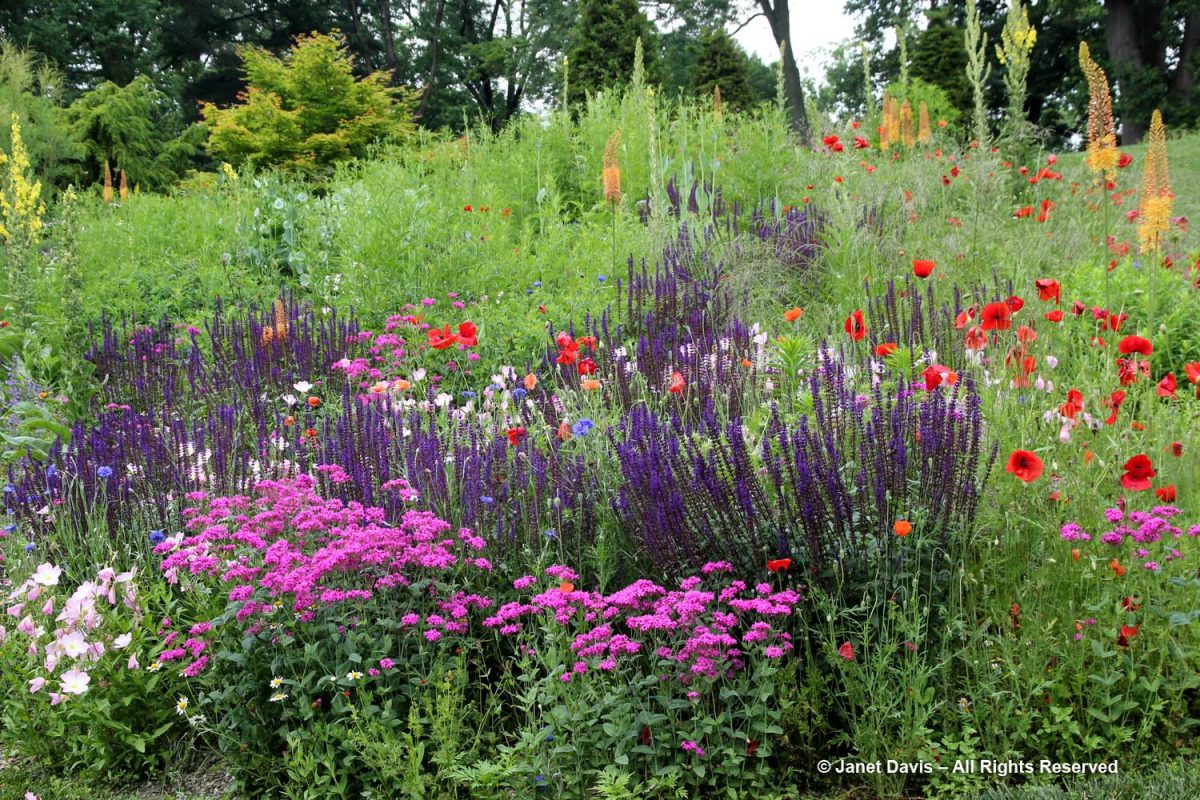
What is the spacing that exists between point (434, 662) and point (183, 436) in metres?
1.89

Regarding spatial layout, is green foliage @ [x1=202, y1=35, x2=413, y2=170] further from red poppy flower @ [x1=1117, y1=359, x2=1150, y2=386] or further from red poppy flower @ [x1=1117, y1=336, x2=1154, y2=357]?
red poppy flower @ [x1=1117, y1=336, x2=1154, y2=357]

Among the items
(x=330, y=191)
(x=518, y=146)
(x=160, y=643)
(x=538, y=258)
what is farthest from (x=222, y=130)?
(x=160, y=643)

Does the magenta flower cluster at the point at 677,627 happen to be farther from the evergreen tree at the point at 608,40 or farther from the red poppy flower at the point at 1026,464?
the evergreen tree at the point at 608,40

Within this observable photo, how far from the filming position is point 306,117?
1561 centimetres

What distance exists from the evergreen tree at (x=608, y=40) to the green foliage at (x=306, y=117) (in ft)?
13.4

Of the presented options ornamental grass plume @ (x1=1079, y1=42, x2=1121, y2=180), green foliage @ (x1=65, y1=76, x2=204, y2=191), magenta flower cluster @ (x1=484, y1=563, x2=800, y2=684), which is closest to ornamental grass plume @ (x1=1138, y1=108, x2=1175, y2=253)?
ornamental grass plume @ (x1=1079, y1=42, x2=1121, y2=180)

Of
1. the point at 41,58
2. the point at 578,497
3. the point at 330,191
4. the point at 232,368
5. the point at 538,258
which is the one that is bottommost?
the point at 578,497

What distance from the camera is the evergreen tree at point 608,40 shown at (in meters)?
18.2

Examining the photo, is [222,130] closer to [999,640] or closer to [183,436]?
[183,436]

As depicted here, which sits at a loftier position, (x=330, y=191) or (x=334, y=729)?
(x=330, y=191)

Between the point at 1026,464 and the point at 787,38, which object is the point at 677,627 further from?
the point at 787,38

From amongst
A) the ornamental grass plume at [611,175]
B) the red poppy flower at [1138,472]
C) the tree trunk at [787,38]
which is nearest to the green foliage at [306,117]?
the ornamental grass plume at [611,175]

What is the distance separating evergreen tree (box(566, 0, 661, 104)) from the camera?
18.2m

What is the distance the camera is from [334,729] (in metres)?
2.36
